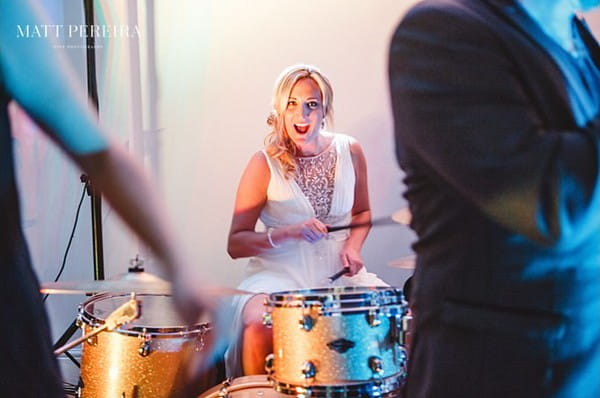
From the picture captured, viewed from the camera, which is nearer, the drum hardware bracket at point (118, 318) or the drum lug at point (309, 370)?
the drum hardware bracket at point (118, 318)

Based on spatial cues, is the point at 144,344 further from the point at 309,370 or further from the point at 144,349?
the point at 309,370

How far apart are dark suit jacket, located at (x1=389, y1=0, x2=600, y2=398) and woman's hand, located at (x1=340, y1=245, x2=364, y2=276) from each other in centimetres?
247

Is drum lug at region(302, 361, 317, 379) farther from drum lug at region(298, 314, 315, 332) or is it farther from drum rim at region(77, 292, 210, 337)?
drum rim at region(77, 292, 210, 337)

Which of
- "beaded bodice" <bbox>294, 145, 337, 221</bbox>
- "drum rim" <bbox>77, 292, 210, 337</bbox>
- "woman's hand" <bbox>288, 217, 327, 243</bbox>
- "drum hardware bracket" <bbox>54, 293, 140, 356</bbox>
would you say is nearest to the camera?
"drum hardware bracket" <bbox>54, 293, 140, 356</bbox>

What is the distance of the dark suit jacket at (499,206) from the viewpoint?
889 millimetres

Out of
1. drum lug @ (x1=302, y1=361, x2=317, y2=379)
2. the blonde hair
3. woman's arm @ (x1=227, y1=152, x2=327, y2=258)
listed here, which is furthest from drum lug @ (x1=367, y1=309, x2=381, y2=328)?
the blonde hair

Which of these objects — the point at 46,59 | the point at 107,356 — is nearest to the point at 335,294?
the point at 107,356

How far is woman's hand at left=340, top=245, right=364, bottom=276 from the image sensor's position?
3.46 meters

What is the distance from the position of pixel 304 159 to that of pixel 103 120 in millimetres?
1161

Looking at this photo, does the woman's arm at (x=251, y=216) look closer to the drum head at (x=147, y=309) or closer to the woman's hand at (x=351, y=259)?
the woman's hand at (x=351, y=259)

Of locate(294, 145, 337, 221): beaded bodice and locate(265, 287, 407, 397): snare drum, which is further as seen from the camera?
locate(294, 145, 337, 221): beaded bodice

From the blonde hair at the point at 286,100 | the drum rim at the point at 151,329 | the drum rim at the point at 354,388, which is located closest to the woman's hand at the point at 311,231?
the blonde hair at the point at 286,100

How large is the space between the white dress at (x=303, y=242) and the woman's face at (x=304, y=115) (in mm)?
85

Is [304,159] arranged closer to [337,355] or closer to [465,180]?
[337,355]
